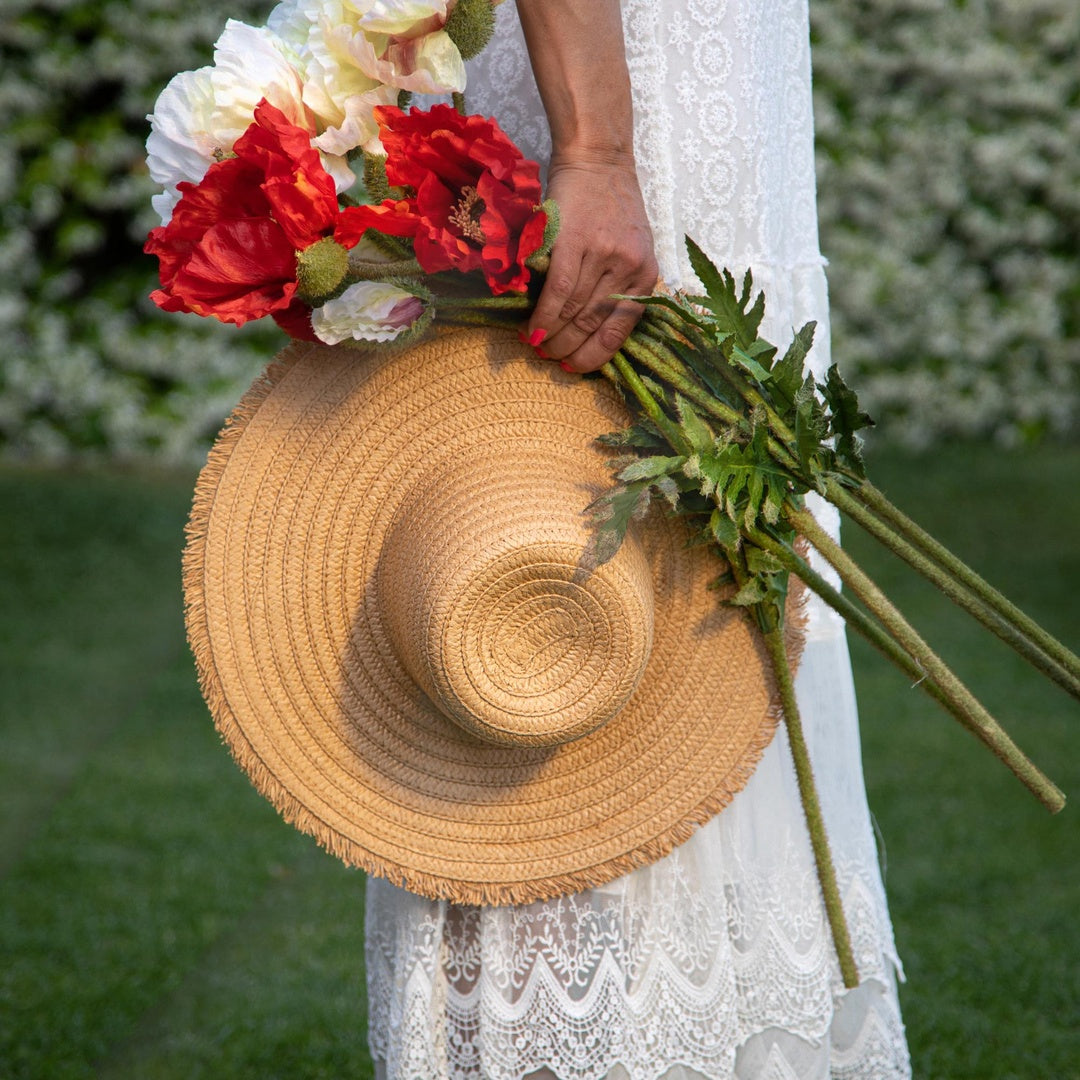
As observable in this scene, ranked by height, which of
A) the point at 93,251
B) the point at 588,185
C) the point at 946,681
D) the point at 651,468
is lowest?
the point at 93,251

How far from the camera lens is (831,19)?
6598mm

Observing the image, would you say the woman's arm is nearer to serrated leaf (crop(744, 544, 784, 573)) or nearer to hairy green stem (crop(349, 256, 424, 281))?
hairy green stem (crop(349, 256, 424, 281))

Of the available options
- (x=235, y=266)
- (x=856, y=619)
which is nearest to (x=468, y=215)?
(x=235, y=266)

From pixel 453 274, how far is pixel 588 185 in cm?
18

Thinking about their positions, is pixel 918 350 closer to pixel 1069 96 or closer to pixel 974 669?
pixel 1069 96

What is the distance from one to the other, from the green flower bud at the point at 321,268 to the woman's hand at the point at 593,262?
218mm

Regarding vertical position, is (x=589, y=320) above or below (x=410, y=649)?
above

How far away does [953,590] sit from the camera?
57.3 inches

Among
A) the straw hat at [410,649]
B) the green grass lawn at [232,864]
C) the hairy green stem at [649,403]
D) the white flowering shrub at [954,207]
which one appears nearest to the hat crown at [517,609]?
the straw hat at [410,649]

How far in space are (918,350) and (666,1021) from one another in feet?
19.5

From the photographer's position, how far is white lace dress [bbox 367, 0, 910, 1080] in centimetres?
156

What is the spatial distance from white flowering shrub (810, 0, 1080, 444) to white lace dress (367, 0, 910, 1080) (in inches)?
210

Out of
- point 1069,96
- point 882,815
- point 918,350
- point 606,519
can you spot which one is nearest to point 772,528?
point 606,519

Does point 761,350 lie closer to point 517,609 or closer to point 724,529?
point 724,529
